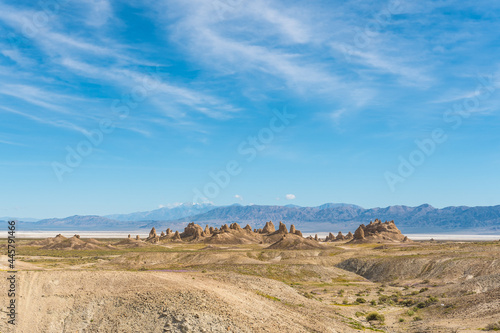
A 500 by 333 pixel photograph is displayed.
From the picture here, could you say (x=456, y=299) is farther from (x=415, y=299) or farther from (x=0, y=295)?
(x=0, y=295)

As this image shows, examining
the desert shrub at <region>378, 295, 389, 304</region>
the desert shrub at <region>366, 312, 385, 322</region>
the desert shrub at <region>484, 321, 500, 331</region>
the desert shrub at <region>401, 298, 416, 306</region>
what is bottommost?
the desert shrub at <region>378, 295, 389, 304</region>

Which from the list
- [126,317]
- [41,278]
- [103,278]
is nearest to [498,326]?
[126,317]

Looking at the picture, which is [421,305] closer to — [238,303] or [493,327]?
[493,327]

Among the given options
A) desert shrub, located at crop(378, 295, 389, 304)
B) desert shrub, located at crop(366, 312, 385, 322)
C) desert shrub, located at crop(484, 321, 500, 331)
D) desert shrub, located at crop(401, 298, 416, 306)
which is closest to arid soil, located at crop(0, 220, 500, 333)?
desert shrub, located at crop(401, 298, 416, 306)

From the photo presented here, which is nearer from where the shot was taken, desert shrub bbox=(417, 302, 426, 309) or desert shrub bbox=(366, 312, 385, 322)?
desert shrub bbox=(366, 312, 385, 322)

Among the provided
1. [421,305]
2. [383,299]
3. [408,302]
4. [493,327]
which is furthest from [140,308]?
[383,299]

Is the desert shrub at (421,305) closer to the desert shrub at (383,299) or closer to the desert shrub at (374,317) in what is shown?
the desert shrub at (383,299)

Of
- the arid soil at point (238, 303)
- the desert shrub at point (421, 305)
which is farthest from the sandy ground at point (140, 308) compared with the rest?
the desert shrub at point (421, 305)

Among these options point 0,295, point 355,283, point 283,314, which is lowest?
point 355,283

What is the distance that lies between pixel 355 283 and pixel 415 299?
21740 millimetres

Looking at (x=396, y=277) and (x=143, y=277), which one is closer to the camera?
(x=143, y=277)

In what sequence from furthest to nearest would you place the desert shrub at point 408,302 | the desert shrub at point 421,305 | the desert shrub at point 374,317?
the desert shrub at point 408,302 < the desert shrub at point 421,305 < the desert shrub at point 374,317

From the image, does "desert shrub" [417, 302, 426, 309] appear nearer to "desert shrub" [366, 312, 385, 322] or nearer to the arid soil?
the arid soil

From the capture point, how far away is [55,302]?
3428cm
